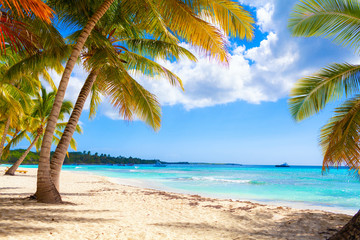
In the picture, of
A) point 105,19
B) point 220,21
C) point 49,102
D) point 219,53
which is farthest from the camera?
point 49,102

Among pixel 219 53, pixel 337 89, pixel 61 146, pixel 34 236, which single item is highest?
pixel 219 53

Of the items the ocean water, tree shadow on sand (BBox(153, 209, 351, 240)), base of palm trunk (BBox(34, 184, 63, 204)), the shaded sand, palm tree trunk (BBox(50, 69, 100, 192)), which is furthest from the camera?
the ocean water

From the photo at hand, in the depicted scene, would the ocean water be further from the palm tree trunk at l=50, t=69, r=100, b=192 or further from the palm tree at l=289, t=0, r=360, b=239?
the palm tree trunk at l=50, t=69, r=100, b=192

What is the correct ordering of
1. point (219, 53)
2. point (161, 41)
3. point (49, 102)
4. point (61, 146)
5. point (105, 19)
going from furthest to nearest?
1. point (49, 102)
2. point (161, 41)
3. point (105, 19)
4. point (61, 146)
5. point (219, 53)

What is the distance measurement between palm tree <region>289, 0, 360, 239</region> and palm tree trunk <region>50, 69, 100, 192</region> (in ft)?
18.7

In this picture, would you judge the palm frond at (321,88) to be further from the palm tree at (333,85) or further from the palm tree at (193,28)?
the palm tree at (193,28)

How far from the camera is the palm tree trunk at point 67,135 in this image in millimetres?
6617

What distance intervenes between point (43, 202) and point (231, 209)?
16.3 feet

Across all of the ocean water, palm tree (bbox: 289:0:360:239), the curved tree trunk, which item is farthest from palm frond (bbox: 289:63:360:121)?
the curved tree trunk

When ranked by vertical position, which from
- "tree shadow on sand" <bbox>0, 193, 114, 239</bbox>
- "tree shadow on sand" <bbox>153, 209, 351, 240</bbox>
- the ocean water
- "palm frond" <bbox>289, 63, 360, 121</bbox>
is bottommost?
the ocean water

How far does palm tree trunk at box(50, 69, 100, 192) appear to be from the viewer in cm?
662

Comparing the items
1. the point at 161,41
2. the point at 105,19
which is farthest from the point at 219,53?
the point at 105,19

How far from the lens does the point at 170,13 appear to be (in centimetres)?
590

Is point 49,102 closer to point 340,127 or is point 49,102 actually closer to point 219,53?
point 219,53
